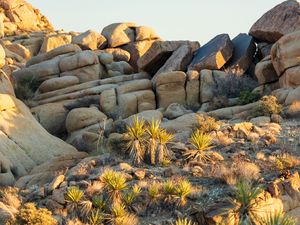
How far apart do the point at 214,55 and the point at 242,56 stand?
7.10 feet

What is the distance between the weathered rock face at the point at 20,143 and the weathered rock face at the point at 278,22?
17.9 meters

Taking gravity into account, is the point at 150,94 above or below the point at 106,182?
below

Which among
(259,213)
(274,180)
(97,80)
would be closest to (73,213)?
(259,213)

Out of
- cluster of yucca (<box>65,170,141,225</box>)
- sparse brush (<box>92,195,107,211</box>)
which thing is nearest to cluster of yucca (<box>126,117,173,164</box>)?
cluster of yucca (<box>65,170,141,225</box>)

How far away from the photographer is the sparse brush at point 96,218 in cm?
1517

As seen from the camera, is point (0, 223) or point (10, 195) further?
point (10, 195)

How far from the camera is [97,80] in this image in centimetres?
3734

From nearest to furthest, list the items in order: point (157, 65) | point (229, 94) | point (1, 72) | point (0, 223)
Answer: point (0, 223)
point (1, 72)
point (229, 94)
point (157, 65)

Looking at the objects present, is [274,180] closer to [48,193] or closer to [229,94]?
[48,193]

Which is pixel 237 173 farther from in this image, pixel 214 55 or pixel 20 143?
pixel 214 55

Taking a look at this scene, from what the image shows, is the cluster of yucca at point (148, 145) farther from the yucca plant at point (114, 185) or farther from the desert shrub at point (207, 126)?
the desert shrub at point (207, 126)

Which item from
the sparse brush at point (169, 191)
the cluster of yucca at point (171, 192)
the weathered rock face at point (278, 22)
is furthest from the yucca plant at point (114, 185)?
the weathered rock face at point (278, 22)

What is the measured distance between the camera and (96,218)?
49.8ft

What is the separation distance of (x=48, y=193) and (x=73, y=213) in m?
1.85
